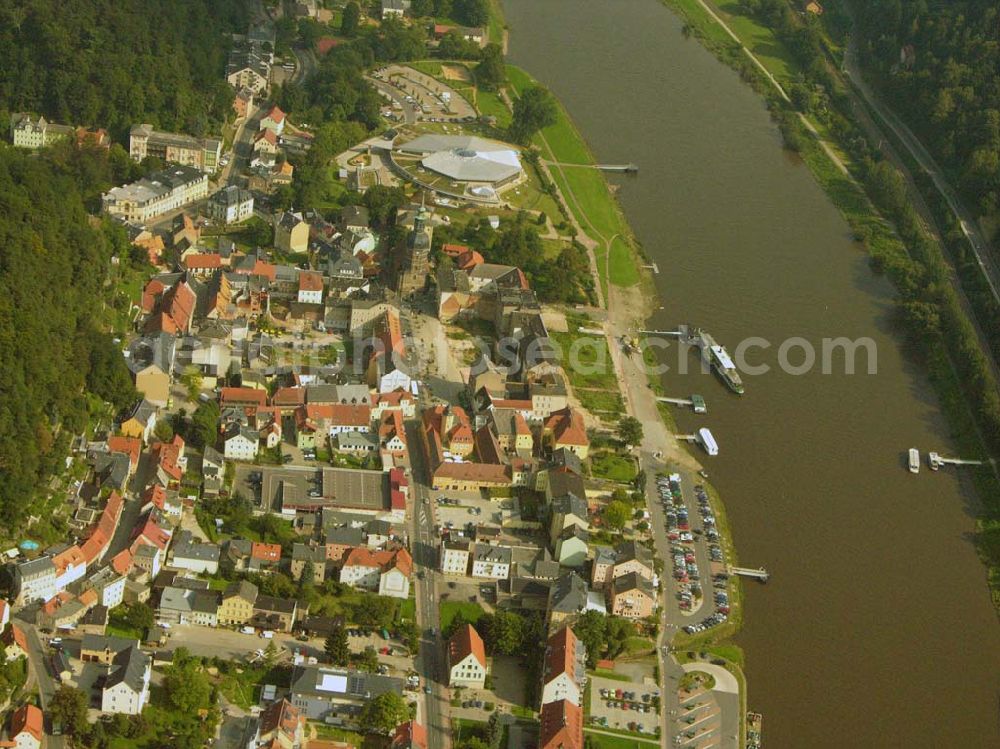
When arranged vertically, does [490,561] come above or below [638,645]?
above

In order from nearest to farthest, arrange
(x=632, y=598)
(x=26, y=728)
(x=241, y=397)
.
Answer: (x=26, y=728)
(x=632, y=598)
(x=241, y=397)

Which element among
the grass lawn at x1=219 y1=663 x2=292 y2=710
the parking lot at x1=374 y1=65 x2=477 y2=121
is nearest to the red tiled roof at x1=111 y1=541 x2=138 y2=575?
the grass lawn at x1=219 y1=663 x2=292 y2=710

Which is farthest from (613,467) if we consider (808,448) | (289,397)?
(289,397)

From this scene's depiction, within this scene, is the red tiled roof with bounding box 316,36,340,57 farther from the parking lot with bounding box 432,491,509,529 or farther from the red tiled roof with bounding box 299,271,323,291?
the parking lot with bounding box 432,491,509,529

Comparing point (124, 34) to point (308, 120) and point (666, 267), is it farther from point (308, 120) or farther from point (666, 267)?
point (666, 267)

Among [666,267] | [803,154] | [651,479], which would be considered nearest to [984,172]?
[803,154]

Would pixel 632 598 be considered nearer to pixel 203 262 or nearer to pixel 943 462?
pixel 943 462
